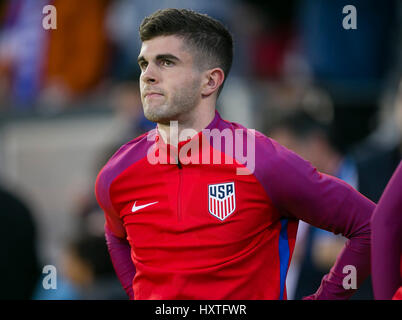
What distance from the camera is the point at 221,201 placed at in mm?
2705

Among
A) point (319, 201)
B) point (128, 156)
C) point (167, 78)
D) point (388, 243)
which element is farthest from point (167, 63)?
point (388, 243)

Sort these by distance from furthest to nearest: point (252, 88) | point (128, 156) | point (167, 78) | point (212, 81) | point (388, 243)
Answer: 1. point (252, 88)
2. point (128, 156)
3. point (212, 81)
4. point (167, 78)
5. point (388, 243)

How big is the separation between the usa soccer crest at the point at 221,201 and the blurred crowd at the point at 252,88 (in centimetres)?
131

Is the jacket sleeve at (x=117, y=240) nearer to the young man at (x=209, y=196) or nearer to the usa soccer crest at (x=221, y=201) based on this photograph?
the young man at (x=209, y=196)

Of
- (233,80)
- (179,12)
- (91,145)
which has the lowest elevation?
(91,145)

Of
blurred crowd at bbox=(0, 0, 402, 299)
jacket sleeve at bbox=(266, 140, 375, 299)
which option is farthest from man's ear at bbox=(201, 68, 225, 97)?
blurred crowd at bbox=(0, 0, 402, 299)

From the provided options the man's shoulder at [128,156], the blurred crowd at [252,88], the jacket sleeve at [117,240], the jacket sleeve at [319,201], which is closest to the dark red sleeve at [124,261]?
the jacket sleeve at [117,240]

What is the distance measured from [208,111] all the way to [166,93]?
0.66ft

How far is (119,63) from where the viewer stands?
8250 millimetres

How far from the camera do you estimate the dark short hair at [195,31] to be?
8.88ft

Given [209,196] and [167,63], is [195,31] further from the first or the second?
[209,196]

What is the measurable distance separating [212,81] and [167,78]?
0.62 feet
